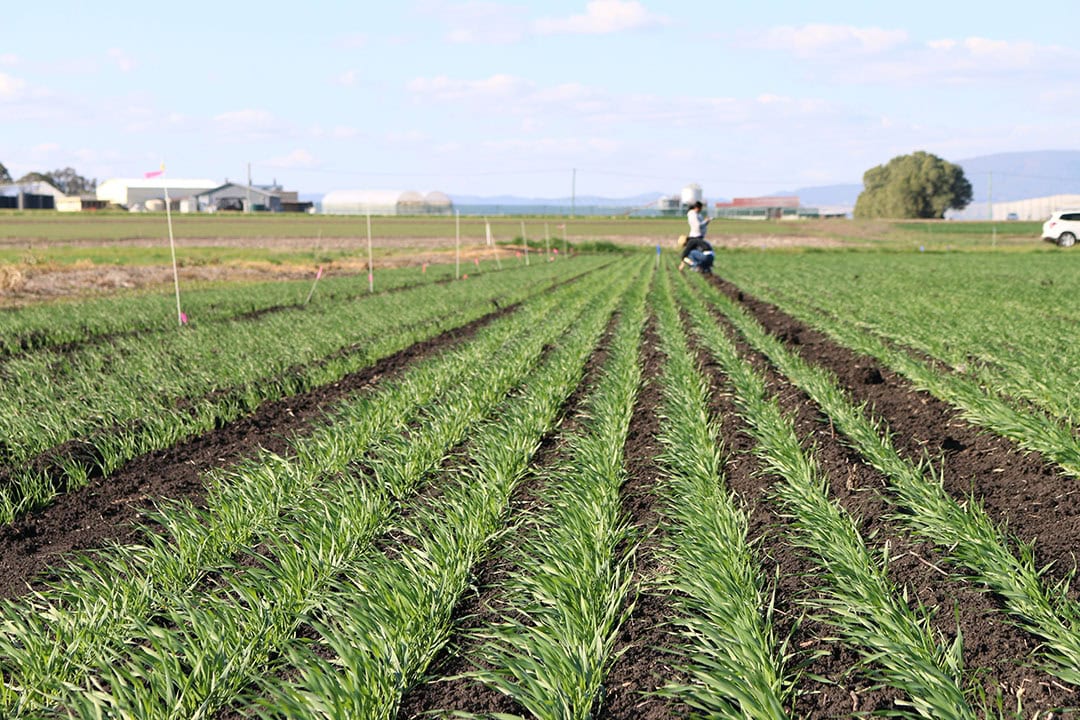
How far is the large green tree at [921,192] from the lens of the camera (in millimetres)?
117125

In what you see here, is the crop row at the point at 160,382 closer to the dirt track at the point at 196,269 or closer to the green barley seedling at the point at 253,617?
the green barley seedling at the point at 253,617

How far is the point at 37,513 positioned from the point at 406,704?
11.0 ft

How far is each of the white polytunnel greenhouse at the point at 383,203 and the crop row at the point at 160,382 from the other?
12032cm

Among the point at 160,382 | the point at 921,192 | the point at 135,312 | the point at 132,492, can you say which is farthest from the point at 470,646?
the point at 921,192

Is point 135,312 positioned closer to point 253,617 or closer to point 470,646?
point 253,617

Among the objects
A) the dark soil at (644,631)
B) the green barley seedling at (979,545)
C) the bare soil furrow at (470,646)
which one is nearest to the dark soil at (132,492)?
the bare soil furrow at (470,646)

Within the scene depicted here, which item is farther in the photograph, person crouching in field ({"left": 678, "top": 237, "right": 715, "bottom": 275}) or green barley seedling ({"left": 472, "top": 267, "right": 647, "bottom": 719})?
person crouching in field ({"left": 678, "top": 237, "right": 715, "bottom": 275})

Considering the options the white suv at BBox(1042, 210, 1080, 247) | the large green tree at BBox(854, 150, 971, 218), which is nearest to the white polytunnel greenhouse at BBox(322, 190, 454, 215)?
the large green tree at BBox(854, 150, 971, 218)

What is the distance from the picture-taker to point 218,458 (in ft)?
20.9

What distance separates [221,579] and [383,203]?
135017mm

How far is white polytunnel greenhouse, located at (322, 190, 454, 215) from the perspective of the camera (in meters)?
134

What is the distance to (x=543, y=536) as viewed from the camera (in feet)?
14.6

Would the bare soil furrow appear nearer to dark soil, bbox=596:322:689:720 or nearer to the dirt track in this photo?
dark soil, bbox=596:322:689:720

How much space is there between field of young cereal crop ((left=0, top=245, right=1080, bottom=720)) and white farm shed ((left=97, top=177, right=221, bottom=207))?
122m
